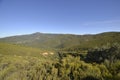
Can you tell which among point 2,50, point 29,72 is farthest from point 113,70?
point 2,50

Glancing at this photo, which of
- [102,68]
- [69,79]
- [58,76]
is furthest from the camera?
[58,76]

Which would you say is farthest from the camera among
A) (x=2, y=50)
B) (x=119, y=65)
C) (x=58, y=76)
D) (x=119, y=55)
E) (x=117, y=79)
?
(x=2, y=50)

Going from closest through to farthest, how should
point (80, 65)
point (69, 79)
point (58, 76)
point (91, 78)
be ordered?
1. point (91, 78)
2. point (69, 79)
3. point (58, 76)
4. point (80, 65)

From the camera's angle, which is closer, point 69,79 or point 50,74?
point 69,79

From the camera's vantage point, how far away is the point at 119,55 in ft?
137

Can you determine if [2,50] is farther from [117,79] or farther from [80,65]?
[117,79]

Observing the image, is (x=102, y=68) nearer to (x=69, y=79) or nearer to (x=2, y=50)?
(x=69, y=79)

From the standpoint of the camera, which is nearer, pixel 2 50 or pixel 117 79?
pixel 117 79

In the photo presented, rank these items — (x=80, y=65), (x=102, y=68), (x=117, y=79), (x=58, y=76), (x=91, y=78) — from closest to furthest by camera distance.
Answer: (x=117, y=79)
(x=91, y=78)
(x=102, y=68)
(x=58, y=76)
(x=80, y=65)

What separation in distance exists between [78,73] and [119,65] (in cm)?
800

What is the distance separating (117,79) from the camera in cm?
1806

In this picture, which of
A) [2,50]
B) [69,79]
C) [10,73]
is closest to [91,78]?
[69,79]

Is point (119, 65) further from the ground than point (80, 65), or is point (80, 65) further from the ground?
point (119, 65)

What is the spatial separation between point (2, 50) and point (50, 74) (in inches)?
2150
